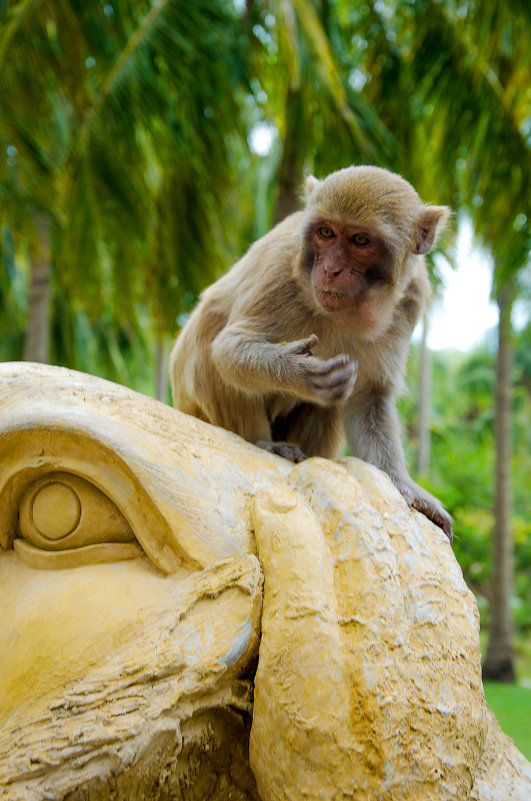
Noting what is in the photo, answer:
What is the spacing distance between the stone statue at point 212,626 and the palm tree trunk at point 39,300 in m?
7.01

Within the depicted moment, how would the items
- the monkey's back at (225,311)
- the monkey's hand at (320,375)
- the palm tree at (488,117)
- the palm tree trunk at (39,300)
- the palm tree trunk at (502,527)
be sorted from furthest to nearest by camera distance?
the palm tree trunk at (502,527), the palm tree trunk at (39,300), the palm tree at (488,117), the monkey's back at (225,311), the monkey's hand at (320,375)

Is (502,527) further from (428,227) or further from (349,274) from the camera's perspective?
(349,274)

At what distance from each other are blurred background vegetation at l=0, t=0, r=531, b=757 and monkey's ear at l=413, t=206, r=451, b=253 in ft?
10.5

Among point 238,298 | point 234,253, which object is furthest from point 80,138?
point 238,298

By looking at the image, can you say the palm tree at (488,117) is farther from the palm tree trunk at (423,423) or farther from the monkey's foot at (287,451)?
the monkey's foot at (287,451)

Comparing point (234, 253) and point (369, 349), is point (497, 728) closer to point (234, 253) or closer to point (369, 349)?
point (369, 349)

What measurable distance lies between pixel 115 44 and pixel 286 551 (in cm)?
768

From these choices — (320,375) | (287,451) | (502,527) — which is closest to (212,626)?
(320,375)

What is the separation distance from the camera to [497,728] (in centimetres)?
176

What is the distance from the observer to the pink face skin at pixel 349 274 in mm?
2852

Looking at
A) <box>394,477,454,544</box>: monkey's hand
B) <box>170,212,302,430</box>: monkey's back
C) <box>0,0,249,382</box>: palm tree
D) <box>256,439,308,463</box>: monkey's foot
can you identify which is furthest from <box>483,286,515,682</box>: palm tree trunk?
<box>394,477,454,544</box>: monkey's hand

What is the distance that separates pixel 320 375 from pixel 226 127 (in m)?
6.94

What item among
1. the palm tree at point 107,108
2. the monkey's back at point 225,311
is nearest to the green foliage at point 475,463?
the monkey's back at point 225,311

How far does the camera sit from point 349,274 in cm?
288
